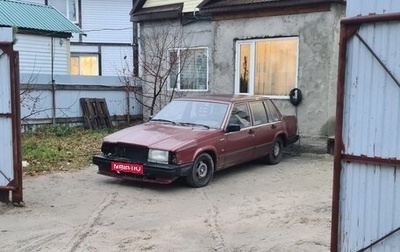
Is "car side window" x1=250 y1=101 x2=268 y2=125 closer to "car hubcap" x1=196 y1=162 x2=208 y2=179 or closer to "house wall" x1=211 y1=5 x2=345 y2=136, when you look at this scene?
"house wall" x1=211 y1=5 x2=345 y2=136

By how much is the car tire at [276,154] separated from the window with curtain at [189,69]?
13.7 feet

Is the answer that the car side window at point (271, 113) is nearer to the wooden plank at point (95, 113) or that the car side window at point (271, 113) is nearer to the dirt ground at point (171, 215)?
the dirt ground at point (171, 215)

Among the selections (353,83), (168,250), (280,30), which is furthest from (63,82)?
(353,83)

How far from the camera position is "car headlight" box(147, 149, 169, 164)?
7.73 m

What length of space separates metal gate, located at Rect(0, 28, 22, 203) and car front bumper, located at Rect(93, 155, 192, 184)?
173 centimetres

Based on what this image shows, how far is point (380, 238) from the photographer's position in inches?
160

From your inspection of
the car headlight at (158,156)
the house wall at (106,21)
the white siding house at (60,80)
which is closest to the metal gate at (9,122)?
the car headlight at (158,156)

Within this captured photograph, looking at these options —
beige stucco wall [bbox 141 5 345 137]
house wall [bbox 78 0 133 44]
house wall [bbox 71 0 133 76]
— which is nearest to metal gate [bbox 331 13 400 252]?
beige stucco wall [bbox 141 5 345 137]

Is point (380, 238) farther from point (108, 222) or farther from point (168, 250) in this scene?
point (108, 222)

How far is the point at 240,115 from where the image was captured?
9.42 meters

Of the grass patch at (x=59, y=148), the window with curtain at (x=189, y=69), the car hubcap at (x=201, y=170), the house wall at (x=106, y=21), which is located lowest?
the grass patch at (x=59, y=148)

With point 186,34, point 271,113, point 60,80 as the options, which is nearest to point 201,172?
point 271,113

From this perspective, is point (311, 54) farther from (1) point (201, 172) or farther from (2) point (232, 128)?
(1) point (201, 172)

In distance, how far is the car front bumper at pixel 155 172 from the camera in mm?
7668
